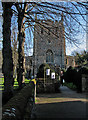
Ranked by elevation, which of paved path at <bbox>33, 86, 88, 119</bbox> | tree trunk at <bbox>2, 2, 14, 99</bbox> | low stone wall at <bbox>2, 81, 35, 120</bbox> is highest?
tree trunk at <bbox>2, 2, 14, 99</bbox>

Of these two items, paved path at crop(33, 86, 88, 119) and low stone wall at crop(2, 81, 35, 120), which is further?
paved path at crop(33, 86, 88, 119)

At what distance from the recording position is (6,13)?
5277mm

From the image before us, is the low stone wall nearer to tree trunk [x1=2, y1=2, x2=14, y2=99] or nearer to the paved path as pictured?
tree trunk [x1=2, y1=2, x2=14, y2=99]

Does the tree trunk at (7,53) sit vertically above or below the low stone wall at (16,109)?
above

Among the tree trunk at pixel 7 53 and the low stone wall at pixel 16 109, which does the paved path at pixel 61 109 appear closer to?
the tree trunk at pixel 7 53

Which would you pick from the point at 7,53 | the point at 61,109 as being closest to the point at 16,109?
the point at 7,53

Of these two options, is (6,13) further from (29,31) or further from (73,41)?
(29,31)

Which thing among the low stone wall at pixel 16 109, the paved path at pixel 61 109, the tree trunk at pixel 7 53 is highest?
the tree trunk at pixel 7 53

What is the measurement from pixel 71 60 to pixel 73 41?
121 ft

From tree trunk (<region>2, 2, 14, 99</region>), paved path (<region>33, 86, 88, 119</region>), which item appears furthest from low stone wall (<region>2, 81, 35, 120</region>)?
paved path (<region>33, 86, 88, 119</region>)

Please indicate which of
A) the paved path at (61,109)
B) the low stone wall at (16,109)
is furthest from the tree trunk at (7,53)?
the low stone wall at (16,109)

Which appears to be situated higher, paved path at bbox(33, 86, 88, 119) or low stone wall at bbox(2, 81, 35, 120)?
low stone wall at bbox(2, 81, 35, 120)

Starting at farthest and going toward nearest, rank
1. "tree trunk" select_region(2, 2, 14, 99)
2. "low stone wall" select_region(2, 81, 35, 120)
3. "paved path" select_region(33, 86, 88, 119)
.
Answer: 1. "paved path" select_region(33, 86, 88, 119)
2. "tree trunk" select_region(2, 2, 14, 99)
3. "low stone wall" select_region(2, 81, 35, 120)

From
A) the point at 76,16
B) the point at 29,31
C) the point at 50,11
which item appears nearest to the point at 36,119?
the point at 76,16
